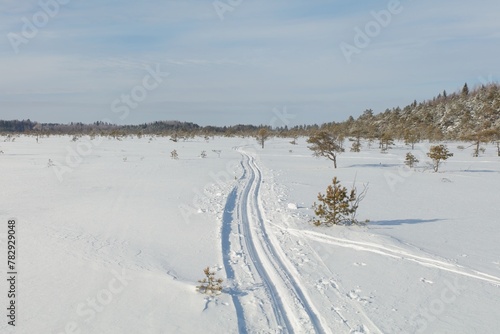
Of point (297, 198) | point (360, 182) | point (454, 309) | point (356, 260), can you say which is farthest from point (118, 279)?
point (360, 182)

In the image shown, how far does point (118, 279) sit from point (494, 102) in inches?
3451

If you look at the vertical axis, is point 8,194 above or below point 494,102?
below

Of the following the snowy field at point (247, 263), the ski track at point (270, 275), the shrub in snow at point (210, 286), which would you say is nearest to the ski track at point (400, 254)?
the snowy field at point (247, 263)

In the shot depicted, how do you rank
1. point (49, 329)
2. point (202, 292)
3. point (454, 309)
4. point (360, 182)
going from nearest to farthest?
point (49, 329) → point (454, 309) → point (202, 292) → point (360, 182)

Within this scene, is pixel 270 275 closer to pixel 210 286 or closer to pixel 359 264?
pixel 210 286

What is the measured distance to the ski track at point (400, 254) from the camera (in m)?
7.65

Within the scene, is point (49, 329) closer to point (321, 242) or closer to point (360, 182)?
point (321, 242)

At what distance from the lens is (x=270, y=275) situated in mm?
7617

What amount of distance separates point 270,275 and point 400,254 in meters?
3.44

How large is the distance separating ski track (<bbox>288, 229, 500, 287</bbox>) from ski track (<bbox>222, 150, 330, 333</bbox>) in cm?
135

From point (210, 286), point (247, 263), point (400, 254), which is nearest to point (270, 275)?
point (247, 263)

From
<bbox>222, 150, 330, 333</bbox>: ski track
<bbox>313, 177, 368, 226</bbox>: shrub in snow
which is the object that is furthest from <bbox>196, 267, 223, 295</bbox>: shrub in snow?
<bbox>313, 177, 368, 226</bbox>: shrub in snow

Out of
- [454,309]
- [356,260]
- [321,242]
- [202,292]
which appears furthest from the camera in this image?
[321,242]

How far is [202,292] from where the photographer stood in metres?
6.81
